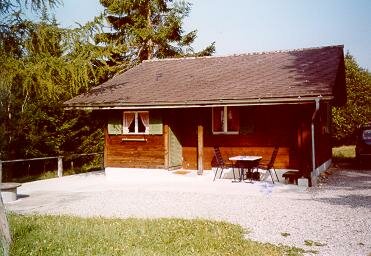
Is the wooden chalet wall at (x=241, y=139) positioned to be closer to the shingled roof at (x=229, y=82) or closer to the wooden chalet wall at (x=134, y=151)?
the wooden chalet wall at (x=134, y=151)

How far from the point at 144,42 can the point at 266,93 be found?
1836 centimetres

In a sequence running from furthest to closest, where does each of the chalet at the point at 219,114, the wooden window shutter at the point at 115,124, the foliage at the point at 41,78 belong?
the wooden window shutter at the point at 115,124, the chalet at the point at 219,114, the foliage at the point at 41,78

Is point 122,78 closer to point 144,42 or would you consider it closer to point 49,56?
point 49,56

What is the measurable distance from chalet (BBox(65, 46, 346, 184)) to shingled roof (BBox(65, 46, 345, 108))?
40 millimetres

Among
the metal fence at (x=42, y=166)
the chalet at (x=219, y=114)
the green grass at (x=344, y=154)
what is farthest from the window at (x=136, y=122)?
the green grass at (x=344, y=154)

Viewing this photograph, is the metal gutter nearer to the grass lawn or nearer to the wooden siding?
the wooden siding

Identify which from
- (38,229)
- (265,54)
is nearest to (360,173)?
(265,54)

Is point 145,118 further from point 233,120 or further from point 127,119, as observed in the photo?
point 233,120

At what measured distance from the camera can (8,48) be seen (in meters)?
10.9

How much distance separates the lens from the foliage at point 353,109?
103 feet

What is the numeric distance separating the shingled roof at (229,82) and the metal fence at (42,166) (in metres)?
4.81

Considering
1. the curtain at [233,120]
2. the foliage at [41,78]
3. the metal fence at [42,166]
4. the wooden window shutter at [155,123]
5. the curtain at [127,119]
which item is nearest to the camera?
the foliage at [41,78]

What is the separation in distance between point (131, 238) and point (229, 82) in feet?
33.9

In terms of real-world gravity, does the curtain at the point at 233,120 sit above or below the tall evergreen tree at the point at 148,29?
below
